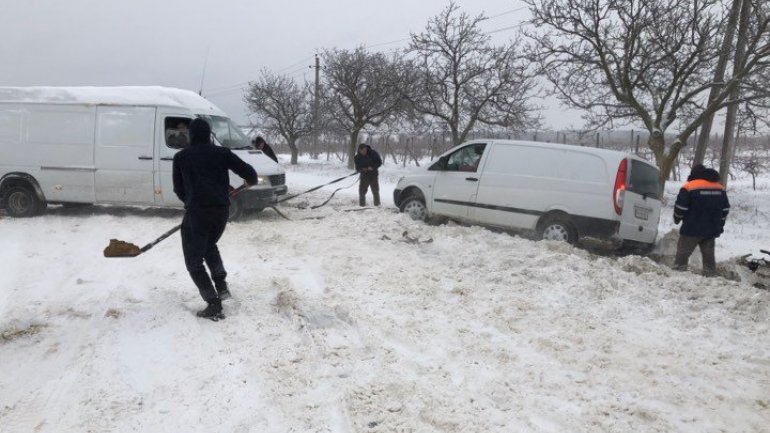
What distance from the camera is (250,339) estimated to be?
400cm

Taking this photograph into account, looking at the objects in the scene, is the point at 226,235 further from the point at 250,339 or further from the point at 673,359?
the point at 673,359

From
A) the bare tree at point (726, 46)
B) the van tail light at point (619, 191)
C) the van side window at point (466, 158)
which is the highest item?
the bare tree at point (726, 46)

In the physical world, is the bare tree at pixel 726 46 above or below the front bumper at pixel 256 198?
above

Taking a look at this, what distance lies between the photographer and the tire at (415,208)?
9719 mm

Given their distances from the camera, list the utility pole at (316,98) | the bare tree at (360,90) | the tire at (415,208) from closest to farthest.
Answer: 1. the tire at (415,208)
2. the bare tree at (360,90)
3. the utility pole at (316,98)

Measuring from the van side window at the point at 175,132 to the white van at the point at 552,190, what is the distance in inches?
195

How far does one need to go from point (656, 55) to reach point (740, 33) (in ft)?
6.68

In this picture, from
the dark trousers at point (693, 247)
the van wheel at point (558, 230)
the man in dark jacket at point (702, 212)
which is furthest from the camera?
the van wheel at point (558, 230)

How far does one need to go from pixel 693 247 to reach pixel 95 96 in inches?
421

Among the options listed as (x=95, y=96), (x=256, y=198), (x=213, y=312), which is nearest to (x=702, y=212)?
(x=213, y=312)

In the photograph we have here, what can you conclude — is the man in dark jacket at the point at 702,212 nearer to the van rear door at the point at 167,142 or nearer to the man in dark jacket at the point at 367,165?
the man in dark jacket at the point at 367,165

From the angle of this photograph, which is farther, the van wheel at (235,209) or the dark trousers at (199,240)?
the van wheel at (235,209)

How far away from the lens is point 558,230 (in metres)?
7.88

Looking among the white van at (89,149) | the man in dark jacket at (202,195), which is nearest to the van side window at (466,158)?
the white van at (89,149)
